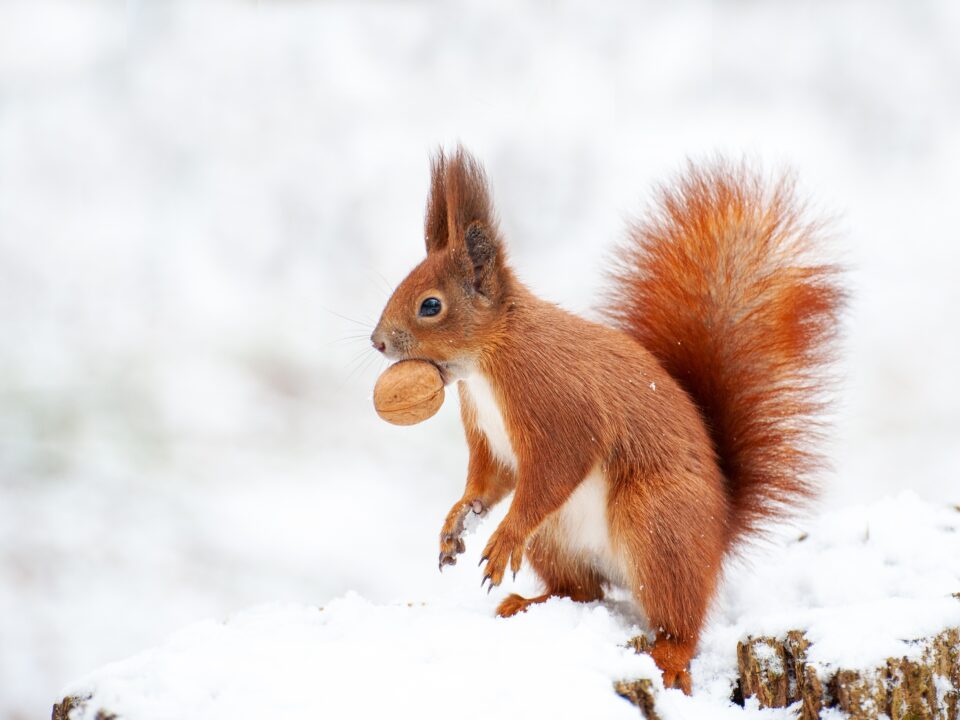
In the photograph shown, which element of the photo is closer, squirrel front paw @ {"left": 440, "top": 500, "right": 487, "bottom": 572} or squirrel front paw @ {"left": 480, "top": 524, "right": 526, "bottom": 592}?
squirrel front paw @ {"left": 480, "top": 524, "right": 526, "bottom": 592}

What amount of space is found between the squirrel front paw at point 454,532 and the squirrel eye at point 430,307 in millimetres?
337

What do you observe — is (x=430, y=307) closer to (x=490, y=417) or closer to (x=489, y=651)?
(x=490, y=417)

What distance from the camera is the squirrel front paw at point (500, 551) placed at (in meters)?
1.52

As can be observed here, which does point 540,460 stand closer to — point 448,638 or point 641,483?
point 641,483

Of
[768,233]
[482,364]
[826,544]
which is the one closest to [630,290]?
[768,233]

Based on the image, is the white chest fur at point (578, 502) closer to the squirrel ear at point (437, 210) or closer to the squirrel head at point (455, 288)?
the squirrel head at point (455, 288)

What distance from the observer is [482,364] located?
62.6 inches

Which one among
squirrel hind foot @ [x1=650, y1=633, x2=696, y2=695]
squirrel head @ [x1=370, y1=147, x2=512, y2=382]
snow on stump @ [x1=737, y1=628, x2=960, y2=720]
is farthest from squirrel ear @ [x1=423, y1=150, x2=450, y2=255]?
snow on stump @ [x1=737, y1=628, x2=960, y2=720]

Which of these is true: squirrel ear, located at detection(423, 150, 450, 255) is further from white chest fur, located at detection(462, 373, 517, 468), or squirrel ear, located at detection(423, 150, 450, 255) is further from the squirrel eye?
white chest fur, located at detection(462, 373, 517, 468)

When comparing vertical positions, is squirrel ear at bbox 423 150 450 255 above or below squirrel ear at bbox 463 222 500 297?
above

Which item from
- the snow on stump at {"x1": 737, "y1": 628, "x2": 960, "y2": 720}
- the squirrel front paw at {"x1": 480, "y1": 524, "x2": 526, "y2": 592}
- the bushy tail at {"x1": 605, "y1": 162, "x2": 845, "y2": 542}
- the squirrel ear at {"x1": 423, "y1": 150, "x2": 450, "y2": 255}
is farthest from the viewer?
the bushy tail at {"x1": 605, "y1": 162, "x2": 845, "y2": 542}

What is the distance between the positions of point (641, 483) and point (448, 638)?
39 cm

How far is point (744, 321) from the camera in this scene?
1785 millimetres

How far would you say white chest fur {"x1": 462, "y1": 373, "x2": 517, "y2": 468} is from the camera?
160cm
